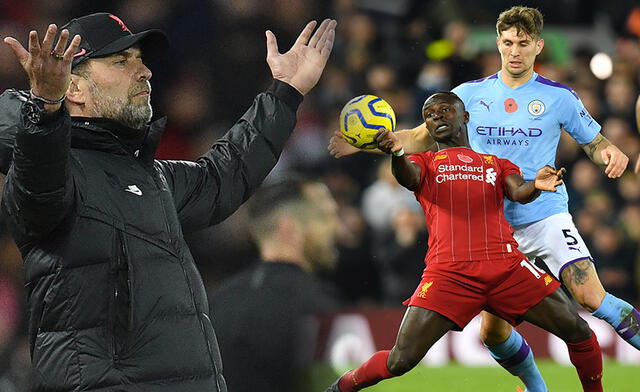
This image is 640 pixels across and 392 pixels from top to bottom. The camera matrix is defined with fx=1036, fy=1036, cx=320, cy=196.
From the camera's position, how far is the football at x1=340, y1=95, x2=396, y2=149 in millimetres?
4750

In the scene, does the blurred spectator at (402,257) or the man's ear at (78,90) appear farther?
the blurred spectator at (402,257)

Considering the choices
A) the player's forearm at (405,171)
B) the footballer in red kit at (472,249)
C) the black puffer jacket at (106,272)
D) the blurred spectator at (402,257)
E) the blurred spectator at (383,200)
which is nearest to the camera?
the black puffer jacket at (106,272)

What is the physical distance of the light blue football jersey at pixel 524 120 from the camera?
5293mm

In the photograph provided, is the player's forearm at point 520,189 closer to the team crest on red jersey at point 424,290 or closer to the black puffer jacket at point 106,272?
the team crest on red jersey at point 424,290

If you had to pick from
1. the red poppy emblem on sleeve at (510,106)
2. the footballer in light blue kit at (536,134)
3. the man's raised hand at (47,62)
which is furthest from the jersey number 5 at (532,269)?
the man's raised hand at (47,62)

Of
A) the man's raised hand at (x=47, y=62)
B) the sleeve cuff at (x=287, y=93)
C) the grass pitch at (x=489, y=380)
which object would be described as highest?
the man's raised hand at (x=47, y=62)

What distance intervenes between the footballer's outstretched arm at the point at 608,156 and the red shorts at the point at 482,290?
2.04 ft

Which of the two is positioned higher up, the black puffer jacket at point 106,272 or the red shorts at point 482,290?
the black puffer jacket at point 106,272

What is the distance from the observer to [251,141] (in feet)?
13.4

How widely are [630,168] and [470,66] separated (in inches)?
70.5

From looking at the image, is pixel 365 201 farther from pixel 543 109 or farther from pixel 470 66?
pixel 543 109

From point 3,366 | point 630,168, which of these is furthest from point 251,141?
point 630,168

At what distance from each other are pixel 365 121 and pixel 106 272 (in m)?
1.82

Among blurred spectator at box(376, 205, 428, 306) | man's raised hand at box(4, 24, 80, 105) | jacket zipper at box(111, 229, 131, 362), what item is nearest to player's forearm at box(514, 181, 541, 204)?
jacket zipper at box(111, 229, 131, 362)
